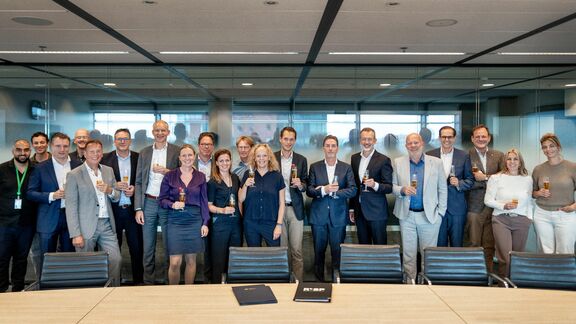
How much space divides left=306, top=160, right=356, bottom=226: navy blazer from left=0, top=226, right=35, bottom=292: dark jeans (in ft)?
9.93

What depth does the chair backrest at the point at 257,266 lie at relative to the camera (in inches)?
145

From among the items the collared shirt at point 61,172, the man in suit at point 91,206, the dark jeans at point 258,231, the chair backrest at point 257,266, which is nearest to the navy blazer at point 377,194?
the dark jeans at point 258,231

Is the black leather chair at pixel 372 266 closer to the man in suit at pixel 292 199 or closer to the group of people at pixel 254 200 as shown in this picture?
the group of people at pixel 254 200

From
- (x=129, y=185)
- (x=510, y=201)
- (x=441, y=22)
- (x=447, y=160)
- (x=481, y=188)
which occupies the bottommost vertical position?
(x=510, y=201)

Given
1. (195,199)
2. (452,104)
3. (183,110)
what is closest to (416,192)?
(195,199)

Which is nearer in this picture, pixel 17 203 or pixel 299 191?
pixel 17 203

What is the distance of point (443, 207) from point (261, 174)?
6.45 ft

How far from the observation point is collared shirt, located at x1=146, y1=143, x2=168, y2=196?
5.14 metres

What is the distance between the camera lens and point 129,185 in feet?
16.8

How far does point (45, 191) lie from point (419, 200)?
383cm

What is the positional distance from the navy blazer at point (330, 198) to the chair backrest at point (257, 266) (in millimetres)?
1568

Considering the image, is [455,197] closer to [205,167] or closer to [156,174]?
[205,167]

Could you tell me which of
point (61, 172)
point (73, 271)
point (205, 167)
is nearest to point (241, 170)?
point (205, 167)

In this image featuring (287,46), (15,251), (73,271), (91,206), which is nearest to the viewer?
(73,271)
